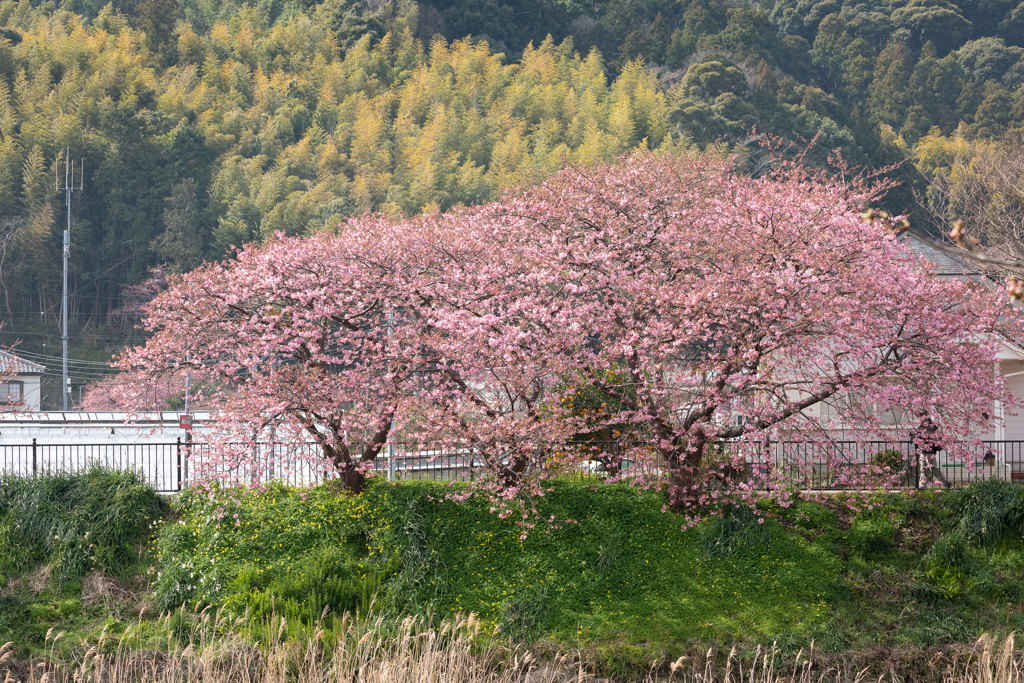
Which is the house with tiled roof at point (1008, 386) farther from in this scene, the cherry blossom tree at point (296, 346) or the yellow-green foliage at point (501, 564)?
the cherry blossom tree at point (296, 346)

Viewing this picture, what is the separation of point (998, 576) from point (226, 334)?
11.8 metres

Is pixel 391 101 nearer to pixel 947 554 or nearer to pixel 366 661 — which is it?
pixel 947 554

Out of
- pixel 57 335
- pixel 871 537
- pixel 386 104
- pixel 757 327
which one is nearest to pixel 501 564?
pixel 757 327

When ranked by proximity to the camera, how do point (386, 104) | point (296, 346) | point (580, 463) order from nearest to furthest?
point (296, 346)
point (580, 463)
point (386, 104)

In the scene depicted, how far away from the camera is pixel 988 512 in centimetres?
1253


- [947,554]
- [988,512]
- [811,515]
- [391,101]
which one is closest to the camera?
[947,554]

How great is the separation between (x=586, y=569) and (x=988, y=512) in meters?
5.96

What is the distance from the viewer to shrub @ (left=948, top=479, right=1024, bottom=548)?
1245cm

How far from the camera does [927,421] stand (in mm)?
12445

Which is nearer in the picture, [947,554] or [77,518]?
[947,554]

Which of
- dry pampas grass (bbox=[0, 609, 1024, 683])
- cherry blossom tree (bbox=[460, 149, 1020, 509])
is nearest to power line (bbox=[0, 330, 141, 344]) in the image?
dry pampas grass (bbox=[0, 609, 1024, 683])

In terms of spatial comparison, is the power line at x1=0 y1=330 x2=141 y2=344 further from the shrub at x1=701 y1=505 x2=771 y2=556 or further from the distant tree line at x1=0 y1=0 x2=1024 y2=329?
the shrub at x1=701 y1=505 x2=771 y2=556

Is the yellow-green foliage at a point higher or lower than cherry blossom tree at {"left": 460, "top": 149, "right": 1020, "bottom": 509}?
lower

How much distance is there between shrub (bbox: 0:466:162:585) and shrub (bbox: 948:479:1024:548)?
12.3m
